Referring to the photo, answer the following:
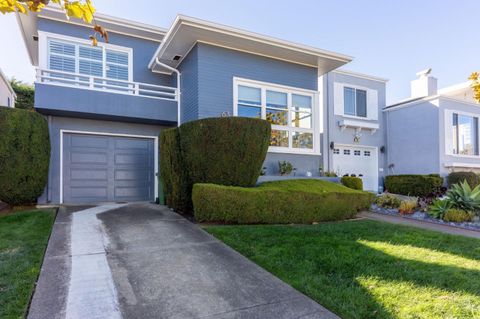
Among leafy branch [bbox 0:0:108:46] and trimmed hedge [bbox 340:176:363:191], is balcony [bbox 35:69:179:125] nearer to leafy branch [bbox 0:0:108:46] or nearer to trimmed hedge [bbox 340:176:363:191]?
trimmed hedge [bbox 340:176:363:191]

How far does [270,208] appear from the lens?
6.77 meters

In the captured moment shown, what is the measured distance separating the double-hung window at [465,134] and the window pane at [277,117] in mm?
9917

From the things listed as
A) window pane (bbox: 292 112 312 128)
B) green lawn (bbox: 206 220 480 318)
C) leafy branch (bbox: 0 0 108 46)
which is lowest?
green lawn (bbox: 206 220 480 318)

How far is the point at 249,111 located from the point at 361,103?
26.0 ft

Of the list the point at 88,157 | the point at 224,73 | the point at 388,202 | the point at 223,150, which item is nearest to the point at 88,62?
the point at 88,157

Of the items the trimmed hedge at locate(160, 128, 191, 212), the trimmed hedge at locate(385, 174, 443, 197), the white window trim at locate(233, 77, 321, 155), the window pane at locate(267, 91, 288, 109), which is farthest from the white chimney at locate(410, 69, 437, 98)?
the trimmed hedge at locate(160, 128, 191, 212)

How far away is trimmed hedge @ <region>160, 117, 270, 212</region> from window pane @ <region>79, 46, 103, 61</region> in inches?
213

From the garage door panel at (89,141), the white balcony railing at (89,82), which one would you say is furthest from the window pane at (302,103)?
the garage door panel at (89,141)

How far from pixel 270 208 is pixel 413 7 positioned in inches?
421

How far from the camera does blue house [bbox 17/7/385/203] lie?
8.92m

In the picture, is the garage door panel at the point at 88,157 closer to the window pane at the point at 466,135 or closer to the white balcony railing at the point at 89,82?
the white balcony railing at the point at 89,82

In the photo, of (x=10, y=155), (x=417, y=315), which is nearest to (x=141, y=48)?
(x=10, y=155)

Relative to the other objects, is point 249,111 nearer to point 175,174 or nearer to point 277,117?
point 277,117

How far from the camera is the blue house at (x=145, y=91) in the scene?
8.92 m
